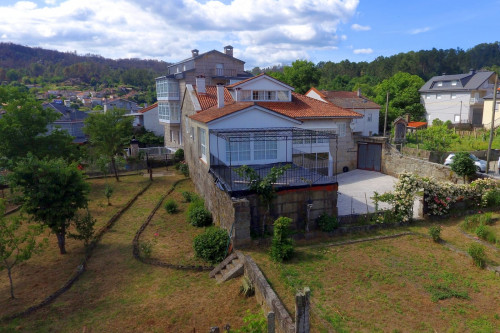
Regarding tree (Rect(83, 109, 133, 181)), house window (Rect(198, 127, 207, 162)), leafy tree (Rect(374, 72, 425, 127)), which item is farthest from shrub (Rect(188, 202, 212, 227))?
leafy tree (Rect(374, 72, 425, 127))

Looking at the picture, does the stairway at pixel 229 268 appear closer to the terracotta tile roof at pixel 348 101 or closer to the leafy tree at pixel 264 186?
the leafy tree at pixel 264 186

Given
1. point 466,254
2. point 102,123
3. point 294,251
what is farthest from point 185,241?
point 102,123

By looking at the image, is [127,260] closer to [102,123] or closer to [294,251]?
[294,251]

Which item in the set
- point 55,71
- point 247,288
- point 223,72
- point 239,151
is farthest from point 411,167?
point 55,71

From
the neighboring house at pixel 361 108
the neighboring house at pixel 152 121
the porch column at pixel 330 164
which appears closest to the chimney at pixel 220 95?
the porch column at pixel 330 164

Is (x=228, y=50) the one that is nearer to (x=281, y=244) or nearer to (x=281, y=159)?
(x=281, y=159)

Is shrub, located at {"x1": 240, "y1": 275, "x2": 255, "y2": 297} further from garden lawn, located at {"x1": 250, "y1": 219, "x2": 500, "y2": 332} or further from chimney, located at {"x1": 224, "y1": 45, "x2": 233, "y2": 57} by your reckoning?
chimney, located at {"x1": 224, "y1": 45, "x2": 233, "y2": 57}
